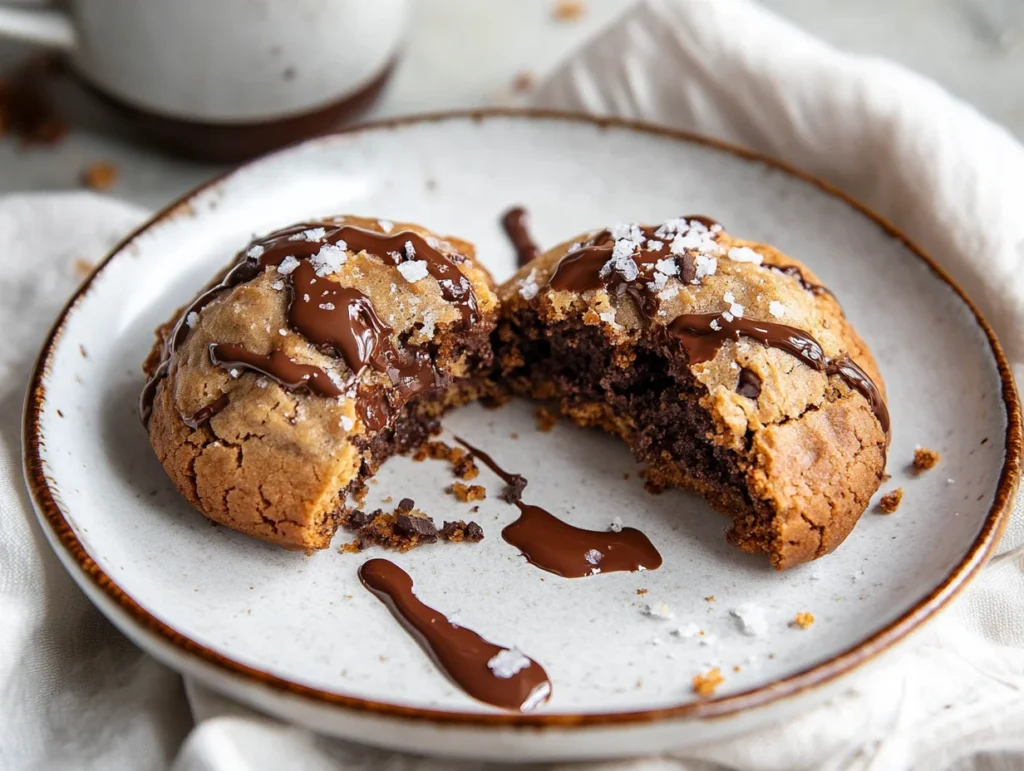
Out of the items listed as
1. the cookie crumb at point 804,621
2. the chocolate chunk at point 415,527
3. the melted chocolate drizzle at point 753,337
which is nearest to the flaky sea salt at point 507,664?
the chocolate chunk at point 415,527

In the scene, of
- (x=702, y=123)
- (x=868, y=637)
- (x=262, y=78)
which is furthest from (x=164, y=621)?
(x=702, y=123)

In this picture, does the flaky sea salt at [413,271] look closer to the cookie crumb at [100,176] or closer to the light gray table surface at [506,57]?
the light gray table surface at [506,57]

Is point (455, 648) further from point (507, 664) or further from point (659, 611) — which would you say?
point (659, 611)

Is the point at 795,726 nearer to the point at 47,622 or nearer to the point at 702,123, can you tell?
the point at 47,622

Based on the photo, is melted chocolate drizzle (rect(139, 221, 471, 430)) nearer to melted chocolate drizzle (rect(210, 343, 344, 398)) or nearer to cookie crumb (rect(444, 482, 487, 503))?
melted chocolate drizzle (rect(210, 343, 344, 398))

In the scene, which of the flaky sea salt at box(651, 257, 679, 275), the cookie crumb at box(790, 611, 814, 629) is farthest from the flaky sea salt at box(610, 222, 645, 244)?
the cookie crumb at box(790, 611, 814, 629)

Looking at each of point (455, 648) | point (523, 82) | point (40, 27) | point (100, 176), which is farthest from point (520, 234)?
point (40, 27)

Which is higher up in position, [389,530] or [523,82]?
[523,82]
